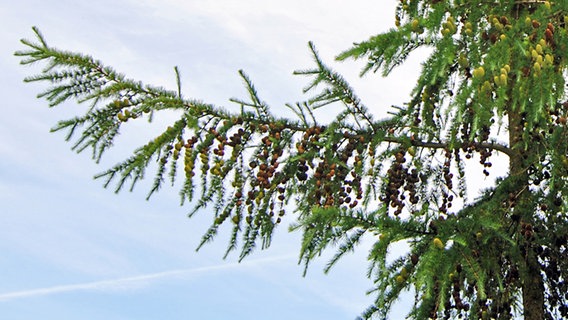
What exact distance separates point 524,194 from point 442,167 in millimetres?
750

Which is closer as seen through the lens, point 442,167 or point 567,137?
point 567,137

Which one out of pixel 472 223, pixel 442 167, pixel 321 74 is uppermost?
pixel 442 167

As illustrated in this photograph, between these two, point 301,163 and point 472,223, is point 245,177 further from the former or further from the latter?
point 472,223

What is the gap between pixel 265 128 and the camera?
5.51 meters

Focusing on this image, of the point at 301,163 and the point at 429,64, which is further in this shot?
the point at 301,163

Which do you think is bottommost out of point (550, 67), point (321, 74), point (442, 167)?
point (550, 67)

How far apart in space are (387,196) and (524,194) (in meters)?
1.17

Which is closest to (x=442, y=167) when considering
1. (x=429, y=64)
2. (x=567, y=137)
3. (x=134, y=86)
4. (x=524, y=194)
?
(x=524, y=194)

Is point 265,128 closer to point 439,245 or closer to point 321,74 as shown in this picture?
point 321,74

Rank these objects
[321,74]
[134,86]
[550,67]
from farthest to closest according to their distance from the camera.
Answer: [134,86] < [321,74] < [550,67]

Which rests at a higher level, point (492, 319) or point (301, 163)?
point (301, 163)

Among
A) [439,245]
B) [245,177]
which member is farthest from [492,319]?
[245,177]

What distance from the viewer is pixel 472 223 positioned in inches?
175

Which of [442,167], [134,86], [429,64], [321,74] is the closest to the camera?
[429,64]
